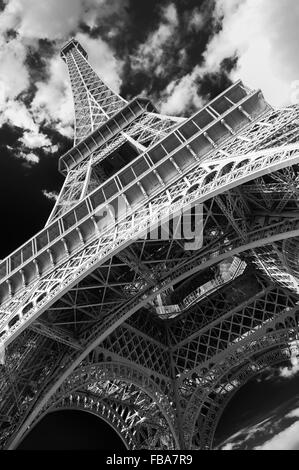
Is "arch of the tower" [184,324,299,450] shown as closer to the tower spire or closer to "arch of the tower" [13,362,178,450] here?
"arch of the tower" [13,362,178,450]

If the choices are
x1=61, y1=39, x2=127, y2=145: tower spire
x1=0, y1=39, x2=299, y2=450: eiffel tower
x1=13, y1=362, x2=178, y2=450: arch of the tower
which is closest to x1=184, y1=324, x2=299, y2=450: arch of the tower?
x1=0, y1=39, x2=299, y2=450: eiffel tower

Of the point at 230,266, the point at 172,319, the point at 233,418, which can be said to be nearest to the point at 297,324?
the point at 230,266

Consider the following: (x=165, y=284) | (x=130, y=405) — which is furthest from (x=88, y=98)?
(x=165, y=284)

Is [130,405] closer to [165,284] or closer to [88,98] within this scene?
[165,284]

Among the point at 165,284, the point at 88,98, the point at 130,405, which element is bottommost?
the point at 165,284

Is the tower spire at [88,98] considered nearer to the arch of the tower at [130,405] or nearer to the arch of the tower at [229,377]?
the arch of the tower at [130,405]
